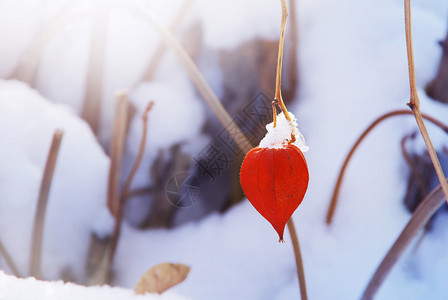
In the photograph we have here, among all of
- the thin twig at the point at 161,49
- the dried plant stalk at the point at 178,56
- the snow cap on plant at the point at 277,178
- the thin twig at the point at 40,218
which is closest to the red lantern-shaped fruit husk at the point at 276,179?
the snow cap on plant at the point at 277,178

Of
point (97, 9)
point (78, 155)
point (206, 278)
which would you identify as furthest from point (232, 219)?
point (97, 9)

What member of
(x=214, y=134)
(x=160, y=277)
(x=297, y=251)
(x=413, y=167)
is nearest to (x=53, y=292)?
(x=160, y=277)

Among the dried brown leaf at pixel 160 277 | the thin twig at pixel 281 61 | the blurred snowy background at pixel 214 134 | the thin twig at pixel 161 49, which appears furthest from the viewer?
the thin twig at pixel 161 49

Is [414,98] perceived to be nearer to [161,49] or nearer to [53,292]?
[53,292]

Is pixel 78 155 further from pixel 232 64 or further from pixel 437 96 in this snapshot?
pixel 437 96

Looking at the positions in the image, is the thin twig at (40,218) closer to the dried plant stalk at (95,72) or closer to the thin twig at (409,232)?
the dried plant stalk at (95,72)

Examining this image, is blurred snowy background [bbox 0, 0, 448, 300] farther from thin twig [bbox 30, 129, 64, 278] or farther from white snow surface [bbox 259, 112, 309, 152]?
white snow surface [bbox 259, 112, 309, 152]
